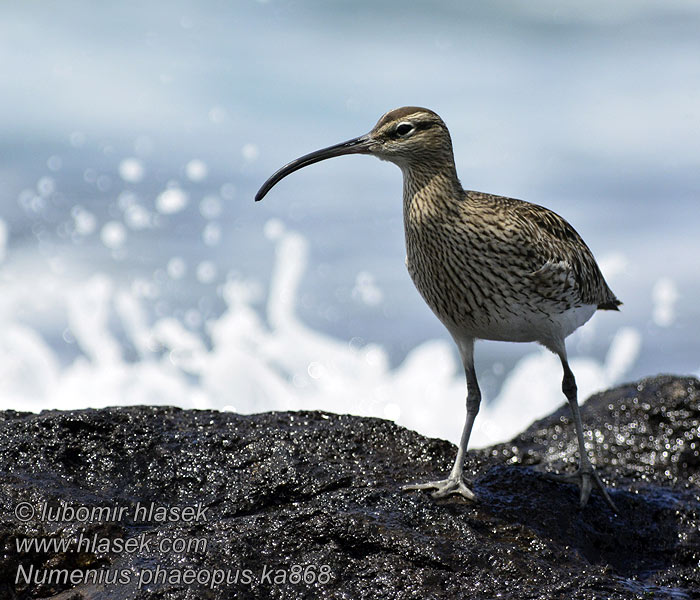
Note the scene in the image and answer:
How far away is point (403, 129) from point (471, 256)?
109cm

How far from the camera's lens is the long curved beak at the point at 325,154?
6.62 metres

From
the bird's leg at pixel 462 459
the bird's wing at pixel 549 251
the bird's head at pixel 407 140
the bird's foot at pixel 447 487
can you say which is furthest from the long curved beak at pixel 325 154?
the bird's foot at pixel 447 487

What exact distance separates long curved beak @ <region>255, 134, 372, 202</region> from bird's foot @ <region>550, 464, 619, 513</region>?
2.77 meters

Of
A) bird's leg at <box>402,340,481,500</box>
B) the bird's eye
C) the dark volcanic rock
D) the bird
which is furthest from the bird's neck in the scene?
the dark volcanic rock

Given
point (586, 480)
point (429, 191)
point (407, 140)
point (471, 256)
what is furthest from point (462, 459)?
point (407, 140)

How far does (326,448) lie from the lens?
6.11m

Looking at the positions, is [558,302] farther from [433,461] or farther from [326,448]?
[326,448]

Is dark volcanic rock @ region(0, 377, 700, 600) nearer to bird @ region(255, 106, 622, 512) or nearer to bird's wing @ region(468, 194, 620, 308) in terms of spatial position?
bird @ region(255, 106, 622, 512)

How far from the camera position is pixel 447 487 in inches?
230

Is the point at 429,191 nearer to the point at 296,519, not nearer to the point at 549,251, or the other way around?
the point at 549,251

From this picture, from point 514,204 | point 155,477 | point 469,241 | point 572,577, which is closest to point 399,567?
point 572,577

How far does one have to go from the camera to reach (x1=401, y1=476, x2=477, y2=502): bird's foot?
5.82m

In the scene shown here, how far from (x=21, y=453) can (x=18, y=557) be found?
847 millimetres

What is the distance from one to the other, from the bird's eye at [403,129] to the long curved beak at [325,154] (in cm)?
22
